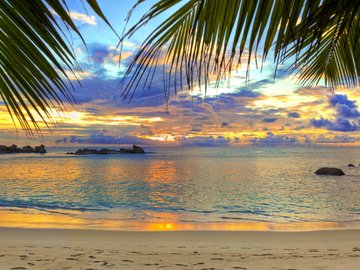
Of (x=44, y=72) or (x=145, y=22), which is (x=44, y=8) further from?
(x=145, y=22)

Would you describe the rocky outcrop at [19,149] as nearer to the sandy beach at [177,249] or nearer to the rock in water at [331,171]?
the rock in water at [331,171]

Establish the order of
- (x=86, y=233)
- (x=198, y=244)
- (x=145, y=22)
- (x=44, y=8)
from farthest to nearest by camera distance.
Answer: (x=86, y=233) → (x=198, y=244) → (x=145, y=22) → (x=44, y=8)

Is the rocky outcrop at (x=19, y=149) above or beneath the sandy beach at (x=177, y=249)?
above

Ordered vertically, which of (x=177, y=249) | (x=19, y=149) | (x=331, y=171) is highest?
(x=19, y=149)

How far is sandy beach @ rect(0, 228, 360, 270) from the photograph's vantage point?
7570 mm

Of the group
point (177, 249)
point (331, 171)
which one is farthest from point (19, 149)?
point (177, 249)

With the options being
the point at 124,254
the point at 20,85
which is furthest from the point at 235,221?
the point at 20,85

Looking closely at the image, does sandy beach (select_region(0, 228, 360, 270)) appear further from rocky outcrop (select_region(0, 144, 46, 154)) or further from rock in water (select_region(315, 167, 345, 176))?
rocky outcrop (select_region(0, 144, 46, 154))

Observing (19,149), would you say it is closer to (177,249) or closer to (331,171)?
(331,171)

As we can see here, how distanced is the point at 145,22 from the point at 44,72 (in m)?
0.37

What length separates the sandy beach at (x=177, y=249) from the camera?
7.57m

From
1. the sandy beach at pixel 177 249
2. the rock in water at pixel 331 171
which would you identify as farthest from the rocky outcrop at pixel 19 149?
the sandy beach at pixel 177 249

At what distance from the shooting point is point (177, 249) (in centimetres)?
976

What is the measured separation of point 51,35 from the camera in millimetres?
813
